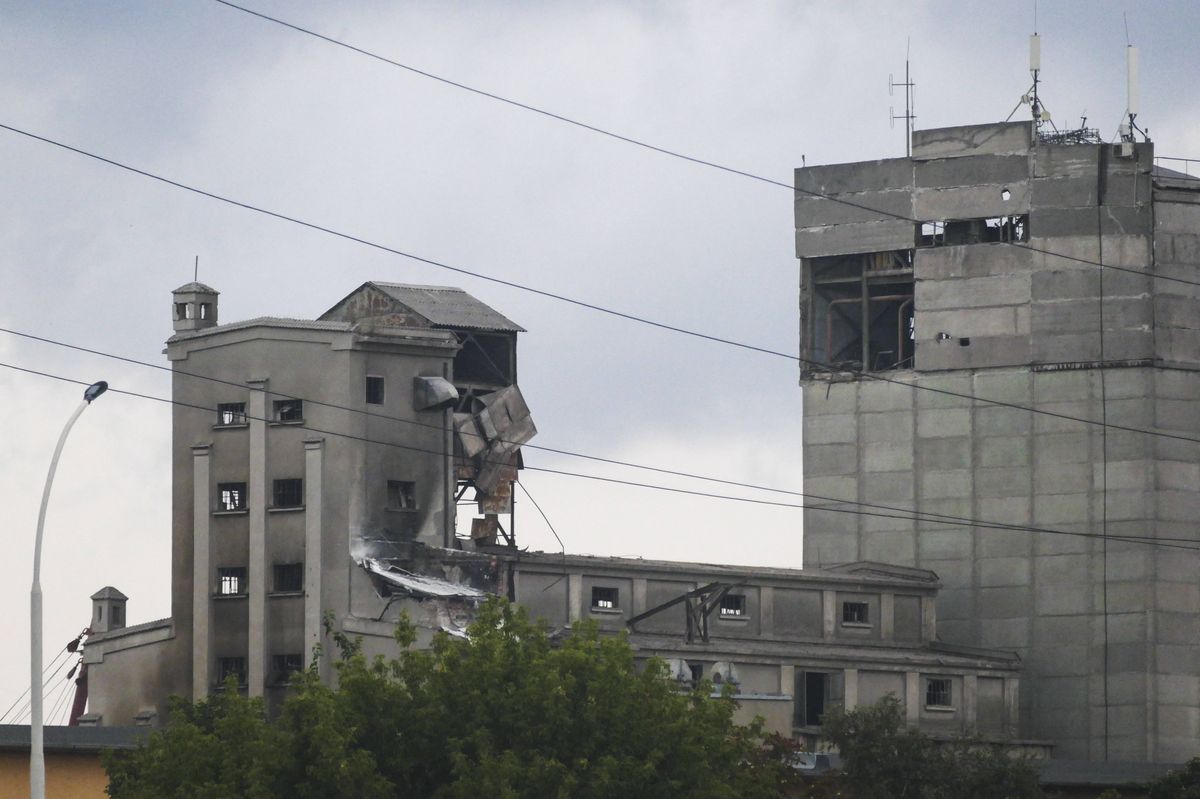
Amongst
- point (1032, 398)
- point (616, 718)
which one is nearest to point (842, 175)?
point (1032, 398)

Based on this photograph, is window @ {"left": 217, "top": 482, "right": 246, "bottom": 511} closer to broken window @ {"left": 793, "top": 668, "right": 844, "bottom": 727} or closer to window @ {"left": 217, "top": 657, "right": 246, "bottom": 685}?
window @ {"left": 217, "top": 657, "right": 246, "bottom": 685}

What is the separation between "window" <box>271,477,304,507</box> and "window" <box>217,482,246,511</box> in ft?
5.21

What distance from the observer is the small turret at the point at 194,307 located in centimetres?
9756

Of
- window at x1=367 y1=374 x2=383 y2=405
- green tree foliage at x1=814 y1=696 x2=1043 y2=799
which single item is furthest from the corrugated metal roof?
green tree foliage at x1=814 y1=696 x2=1043 y2=799

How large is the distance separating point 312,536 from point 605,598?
11369 mm

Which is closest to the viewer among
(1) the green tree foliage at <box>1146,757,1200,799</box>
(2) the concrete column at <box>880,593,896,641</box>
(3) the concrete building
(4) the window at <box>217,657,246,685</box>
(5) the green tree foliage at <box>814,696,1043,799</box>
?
(1) the green tree foliage at <box>1146,757,1200,799</box>

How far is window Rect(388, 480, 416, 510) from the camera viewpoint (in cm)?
9244

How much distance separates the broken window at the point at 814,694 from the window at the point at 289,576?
18929mm

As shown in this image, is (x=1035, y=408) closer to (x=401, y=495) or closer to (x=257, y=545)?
(x=401, y=495)

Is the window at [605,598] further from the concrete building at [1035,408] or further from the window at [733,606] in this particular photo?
the concrete building at [1035,408]

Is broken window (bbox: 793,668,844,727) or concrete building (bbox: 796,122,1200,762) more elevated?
concrete building (bbox: 796,122,1200,762)

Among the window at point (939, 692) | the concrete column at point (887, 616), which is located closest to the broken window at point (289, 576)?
the window at point (939, 692)

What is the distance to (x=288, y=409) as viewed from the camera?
93.3 m

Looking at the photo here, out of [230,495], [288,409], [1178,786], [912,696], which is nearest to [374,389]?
[288,409]
